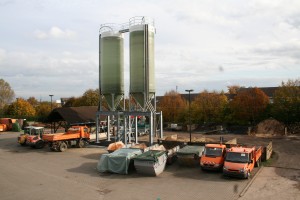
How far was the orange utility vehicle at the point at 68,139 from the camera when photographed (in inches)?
1241

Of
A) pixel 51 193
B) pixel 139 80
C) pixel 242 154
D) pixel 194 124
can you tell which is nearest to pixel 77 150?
pixel 139 80

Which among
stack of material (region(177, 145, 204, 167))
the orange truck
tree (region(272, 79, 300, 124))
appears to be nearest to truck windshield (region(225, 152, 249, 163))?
the orange truck

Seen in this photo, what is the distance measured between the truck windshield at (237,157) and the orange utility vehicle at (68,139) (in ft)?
60.0

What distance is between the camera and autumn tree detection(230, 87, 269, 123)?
5025 centimetres

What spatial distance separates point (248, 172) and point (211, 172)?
2895 mm

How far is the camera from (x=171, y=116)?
62.8 metres

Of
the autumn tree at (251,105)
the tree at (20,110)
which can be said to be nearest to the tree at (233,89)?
the autumn tree at (251,105)

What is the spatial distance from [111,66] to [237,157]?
817 inches

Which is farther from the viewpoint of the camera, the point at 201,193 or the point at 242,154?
the point at 242,154

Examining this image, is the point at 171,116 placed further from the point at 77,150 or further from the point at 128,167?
the point at 128,167

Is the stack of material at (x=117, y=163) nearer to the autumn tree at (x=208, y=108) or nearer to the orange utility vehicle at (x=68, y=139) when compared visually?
the orange utility vehicle at (x=68, y=139)

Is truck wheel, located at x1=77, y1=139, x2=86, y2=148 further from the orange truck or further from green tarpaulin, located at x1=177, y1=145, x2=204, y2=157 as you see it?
the orange truck

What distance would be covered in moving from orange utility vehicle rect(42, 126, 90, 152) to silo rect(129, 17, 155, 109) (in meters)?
7.15

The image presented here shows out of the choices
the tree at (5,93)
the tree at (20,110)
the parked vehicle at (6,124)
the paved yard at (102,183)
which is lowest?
the paved yard at (102,183)
